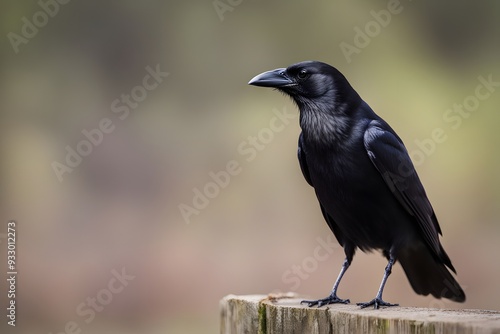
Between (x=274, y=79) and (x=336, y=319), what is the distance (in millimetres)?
1370

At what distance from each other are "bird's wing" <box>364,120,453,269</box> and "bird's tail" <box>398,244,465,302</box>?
57 mm

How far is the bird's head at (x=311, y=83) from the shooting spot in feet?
11.8

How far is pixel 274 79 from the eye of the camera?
3654 mm

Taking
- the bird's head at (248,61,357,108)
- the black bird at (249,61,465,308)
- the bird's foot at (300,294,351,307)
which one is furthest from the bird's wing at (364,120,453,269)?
the bird's foot at (300,294,351,307)

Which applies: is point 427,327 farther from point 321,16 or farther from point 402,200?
point 321,16

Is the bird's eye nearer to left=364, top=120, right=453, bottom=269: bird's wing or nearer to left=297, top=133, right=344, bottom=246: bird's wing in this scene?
left=297, top=133, right=344, bottom=246: bird's wing

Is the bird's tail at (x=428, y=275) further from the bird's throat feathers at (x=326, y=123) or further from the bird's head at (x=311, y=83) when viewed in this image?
the bird's head at (x=311, y=83)

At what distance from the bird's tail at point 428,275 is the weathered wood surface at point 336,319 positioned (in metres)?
0.74

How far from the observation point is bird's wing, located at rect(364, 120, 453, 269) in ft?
11.4

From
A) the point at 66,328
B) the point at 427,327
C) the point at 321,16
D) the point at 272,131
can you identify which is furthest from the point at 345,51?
the point at 427,327

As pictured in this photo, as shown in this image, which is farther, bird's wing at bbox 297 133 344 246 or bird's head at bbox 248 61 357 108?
bird's wing at bbox 297 133 344 246

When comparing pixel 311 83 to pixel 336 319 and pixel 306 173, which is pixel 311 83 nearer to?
pixel 306 173

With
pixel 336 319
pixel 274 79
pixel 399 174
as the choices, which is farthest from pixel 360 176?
pixel 336 319

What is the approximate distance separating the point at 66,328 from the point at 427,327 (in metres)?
4.63
